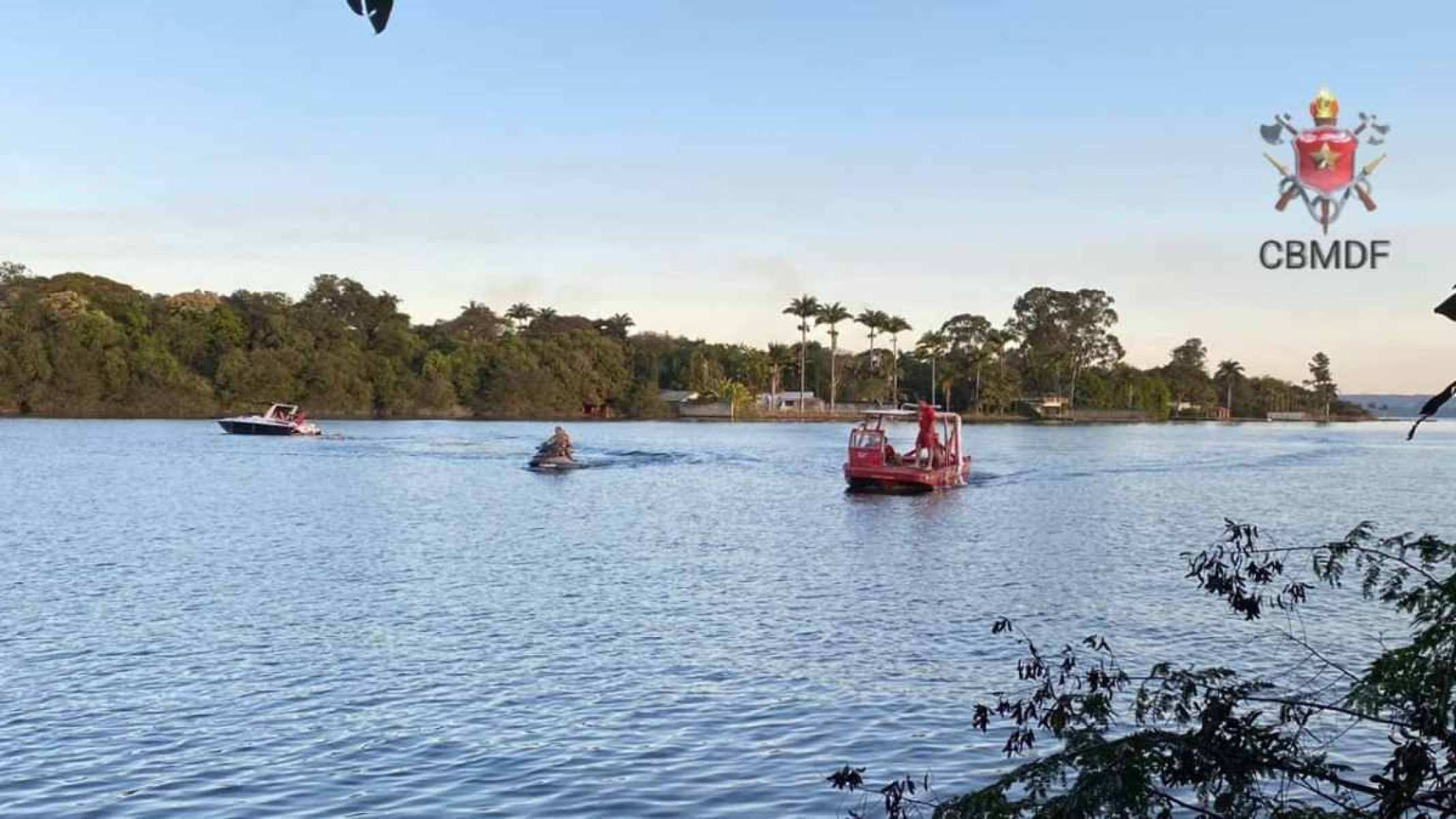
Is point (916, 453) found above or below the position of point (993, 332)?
below

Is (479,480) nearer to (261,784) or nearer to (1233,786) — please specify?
(261,784)

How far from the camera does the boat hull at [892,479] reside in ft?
174

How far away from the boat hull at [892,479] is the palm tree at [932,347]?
435ft

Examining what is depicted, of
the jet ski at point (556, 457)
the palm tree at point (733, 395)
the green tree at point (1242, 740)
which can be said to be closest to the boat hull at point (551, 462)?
the jet ski at point (556, 457)

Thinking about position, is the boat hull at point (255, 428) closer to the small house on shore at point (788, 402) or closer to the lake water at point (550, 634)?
the lake water at point (550, 634)

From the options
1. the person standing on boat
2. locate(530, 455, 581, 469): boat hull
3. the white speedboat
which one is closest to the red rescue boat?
locate(530, 455, 581, 469): boat hull

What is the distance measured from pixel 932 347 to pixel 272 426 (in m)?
103

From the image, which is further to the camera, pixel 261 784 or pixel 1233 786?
pixel 261 784

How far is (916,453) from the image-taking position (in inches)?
2283

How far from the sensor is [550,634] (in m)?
21.4

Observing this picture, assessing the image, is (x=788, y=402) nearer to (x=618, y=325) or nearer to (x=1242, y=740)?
(x=618, y=325)

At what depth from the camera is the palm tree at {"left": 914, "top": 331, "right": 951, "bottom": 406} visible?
187 m

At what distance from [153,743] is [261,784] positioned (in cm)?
208

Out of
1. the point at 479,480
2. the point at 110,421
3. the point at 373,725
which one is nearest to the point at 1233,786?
the point at 373,725
